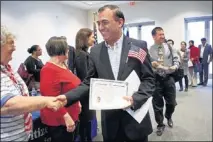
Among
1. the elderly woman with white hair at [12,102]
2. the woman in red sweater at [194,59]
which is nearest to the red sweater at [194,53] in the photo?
the woman in red sweater at [194,59]

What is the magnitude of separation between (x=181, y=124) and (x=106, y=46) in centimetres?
235

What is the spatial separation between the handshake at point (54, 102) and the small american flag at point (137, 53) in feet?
1.64

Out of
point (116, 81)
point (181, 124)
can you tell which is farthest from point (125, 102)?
point (181, 124)

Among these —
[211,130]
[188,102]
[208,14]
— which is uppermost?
[208,14]

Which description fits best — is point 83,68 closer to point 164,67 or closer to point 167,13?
point 164,67

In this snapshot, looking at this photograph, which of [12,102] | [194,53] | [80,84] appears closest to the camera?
[12,102]

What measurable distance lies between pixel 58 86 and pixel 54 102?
41cm

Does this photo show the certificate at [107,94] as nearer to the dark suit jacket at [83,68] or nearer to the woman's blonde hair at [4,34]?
the woman's blonde hair at [4,34]

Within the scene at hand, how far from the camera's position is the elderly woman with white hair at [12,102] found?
987 mm

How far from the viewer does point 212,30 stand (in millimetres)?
3674

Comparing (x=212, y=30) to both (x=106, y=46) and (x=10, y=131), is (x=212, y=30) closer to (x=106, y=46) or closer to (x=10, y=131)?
(x=106, y=46)

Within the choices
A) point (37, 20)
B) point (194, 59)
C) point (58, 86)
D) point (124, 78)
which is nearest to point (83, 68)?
point (58, 86)

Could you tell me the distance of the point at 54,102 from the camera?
1294 millimetres

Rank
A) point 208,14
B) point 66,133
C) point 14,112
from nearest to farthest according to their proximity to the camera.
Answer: point 14,112 → point 66,133 → point 208,14
